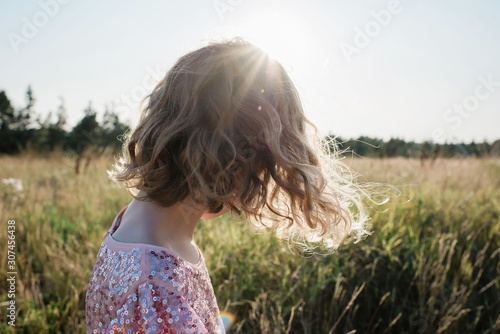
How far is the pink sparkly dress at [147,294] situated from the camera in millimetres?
1103

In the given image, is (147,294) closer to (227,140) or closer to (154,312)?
(154,312)

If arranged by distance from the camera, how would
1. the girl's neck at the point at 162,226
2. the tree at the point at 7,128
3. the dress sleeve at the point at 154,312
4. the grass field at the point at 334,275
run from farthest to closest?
the tree at the point at 7,128 < the grass field at the point at 334,275 < the girl's neck at the point at 162,226 < the dress sleeve at the point at 154,312

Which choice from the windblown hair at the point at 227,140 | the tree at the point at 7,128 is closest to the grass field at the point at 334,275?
the windblown hair at the point at 227,140

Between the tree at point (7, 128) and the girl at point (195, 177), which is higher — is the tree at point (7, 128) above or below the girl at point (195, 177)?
below

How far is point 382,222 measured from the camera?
365cm

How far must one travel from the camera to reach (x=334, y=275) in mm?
2977

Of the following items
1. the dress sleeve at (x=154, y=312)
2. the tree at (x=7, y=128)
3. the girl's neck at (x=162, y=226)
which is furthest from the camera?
the tree at (x=7, y=128)

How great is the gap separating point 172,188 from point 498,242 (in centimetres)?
306

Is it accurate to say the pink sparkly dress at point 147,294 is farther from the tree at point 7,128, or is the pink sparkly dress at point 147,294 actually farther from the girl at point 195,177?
the tree at point 7,128

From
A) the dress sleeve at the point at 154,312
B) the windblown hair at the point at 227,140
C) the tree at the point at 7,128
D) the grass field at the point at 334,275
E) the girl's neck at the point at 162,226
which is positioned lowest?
the tree at the point at 7,128

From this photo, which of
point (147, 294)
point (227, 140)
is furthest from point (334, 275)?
point (147, 294)

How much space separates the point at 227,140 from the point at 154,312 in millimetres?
513

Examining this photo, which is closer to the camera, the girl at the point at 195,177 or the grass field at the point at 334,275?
the girl at the point at 195,177

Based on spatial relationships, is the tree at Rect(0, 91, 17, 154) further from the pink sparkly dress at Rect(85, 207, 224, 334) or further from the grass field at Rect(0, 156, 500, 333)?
the pink sparkly dress at Rect(85, 207, 224, 334)
